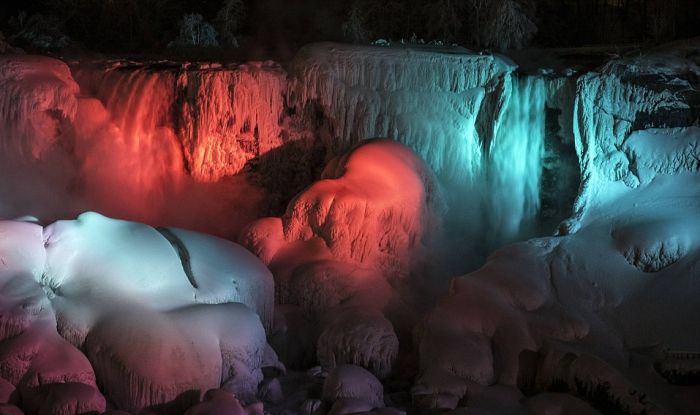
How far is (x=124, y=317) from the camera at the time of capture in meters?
6.94

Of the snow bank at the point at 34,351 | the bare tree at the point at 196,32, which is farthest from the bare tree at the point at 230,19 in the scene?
the snow bank at the point at 34,351

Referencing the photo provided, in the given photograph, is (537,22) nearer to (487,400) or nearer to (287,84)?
(287,84)

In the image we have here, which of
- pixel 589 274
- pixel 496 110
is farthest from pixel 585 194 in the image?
pixel 496 110

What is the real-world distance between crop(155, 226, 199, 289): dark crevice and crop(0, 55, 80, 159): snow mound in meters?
3.63

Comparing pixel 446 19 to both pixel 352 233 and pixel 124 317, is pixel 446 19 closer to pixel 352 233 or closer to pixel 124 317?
pixel 352 233

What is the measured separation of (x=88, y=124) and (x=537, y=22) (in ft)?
40.7

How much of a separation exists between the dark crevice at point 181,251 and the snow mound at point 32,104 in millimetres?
3630

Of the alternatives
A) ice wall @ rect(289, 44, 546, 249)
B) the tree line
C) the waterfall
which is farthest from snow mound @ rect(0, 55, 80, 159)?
the tree line

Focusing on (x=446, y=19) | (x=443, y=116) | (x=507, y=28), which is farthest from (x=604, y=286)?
(x=446, y=19)

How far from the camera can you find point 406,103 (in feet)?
37.2

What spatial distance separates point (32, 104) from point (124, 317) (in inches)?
194

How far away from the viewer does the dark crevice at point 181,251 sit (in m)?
7.68

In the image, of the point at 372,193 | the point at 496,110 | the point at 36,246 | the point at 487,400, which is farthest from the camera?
the point at 496,110

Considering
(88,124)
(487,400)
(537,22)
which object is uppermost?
(537,22)
